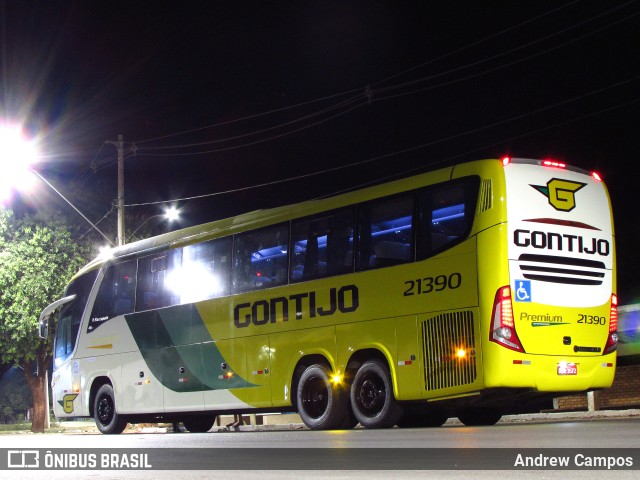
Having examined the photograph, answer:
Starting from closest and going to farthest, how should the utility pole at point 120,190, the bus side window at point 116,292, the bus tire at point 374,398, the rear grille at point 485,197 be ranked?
the rear grille at point 485,197
the bus tire at point 374,398
the bus side window at point 116,292
the utility pole at point 120,190

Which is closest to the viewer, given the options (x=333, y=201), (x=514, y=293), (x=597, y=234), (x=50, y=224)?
(x=514, y=293)

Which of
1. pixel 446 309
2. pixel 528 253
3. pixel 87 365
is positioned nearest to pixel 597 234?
pixel 528 253

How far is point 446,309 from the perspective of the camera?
13.3 metres

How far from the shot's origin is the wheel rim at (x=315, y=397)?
50.3 feet

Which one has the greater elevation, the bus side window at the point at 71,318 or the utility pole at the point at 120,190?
the utility pole at the point at 120,190

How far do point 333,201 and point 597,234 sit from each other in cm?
409

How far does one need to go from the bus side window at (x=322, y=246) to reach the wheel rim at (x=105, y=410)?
21.3 ft

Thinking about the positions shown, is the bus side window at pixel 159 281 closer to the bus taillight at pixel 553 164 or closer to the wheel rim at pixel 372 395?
the wheel rim at pixel 372 395

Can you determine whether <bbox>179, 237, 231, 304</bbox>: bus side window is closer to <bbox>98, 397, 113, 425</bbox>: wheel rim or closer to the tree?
<bbox>98, 397, 113, 425</bbox>: wheel rim

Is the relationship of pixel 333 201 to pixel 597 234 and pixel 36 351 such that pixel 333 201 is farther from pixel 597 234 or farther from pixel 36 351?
pixel 36 351

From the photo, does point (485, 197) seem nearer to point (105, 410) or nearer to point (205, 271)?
point (205, 271)

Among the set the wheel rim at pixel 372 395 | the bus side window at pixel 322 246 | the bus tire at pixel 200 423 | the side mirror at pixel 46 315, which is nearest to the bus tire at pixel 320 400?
the wheel rim at pixel 372 395

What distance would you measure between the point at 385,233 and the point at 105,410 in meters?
8.84

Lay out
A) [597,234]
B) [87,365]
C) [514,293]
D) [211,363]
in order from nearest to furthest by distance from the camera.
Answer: [514,293]
[597,234]
[211,363]
[87,365]
